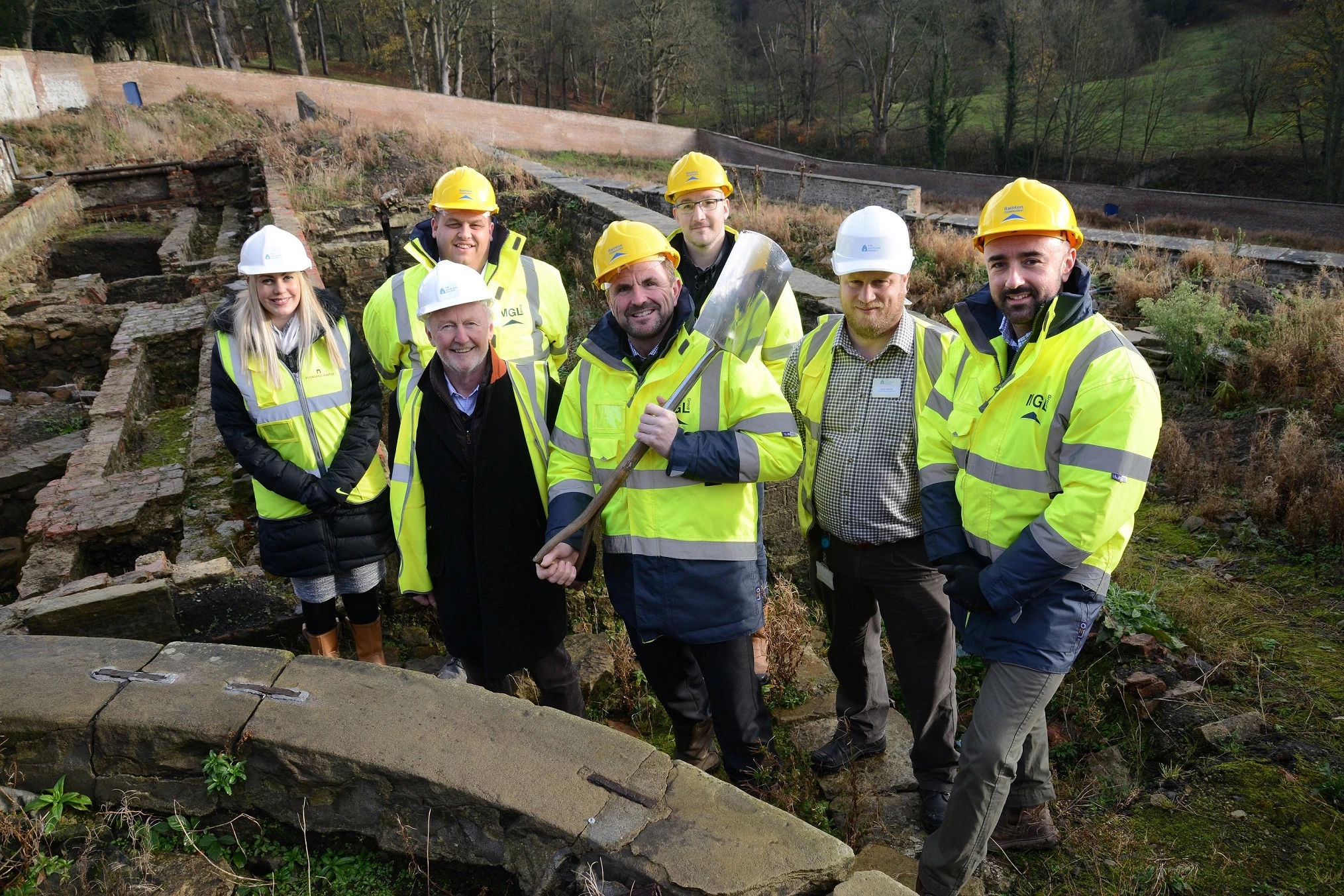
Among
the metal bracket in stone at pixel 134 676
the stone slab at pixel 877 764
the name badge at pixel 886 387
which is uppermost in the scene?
the name badge at pixel 886 387

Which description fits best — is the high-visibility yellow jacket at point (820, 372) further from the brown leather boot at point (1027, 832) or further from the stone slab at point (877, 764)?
the brown leather boot at point (1027, 832)

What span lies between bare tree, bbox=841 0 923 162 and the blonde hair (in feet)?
129

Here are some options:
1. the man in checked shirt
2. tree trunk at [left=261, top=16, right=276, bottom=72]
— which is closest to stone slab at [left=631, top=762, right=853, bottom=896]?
the man in checked shirt

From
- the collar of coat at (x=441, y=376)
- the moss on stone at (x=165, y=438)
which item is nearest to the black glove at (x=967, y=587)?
the collar of coat at (x=441, y=376)

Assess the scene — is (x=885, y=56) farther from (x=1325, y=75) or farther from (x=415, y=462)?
(x=415, y=462)

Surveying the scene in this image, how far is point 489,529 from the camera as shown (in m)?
2.88

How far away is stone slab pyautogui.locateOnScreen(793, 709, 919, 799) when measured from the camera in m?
3.12

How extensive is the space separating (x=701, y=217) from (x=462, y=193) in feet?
3.61

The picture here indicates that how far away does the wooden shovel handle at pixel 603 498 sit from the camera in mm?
2600

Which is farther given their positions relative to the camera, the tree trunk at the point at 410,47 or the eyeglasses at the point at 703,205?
the tree trunk at the point at 410,47

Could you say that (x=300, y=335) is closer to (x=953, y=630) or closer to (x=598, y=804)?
(x=598, y=804)

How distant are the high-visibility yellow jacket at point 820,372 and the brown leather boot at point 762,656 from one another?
82 centimetres

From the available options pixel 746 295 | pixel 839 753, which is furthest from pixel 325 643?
pixel 746 295

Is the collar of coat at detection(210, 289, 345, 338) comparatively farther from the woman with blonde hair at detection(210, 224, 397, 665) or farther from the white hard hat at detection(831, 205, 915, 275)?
the white hard hat at detection(831, 205, 915, 275)
